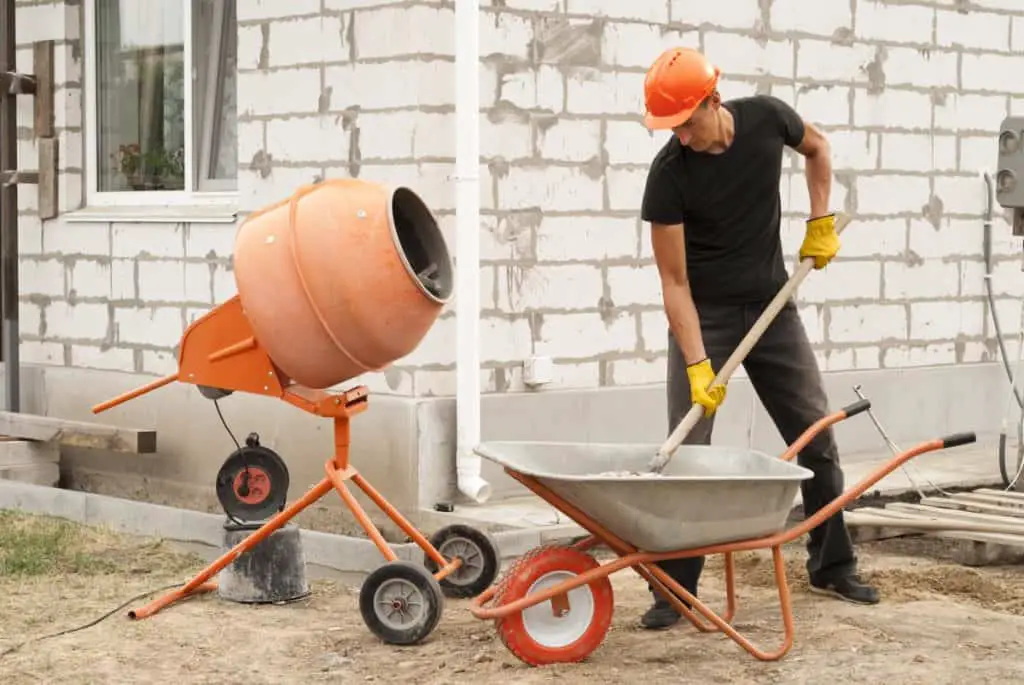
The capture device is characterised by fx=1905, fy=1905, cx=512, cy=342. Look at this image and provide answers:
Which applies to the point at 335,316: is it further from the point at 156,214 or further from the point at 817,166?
the point at 156,214

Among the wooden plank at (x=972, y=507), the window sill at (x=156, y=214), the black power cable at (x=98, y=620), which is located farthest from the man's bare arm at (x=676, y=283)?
the window sill at (x=156, y=214)

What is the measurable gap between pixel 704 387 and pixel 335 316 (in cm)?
127

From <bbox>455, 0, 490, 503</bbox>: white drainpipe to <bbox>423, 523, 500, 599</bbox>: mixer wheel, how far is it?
3.79 feet

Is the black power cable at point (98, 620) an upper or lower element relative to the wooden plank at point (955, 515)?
→ lower

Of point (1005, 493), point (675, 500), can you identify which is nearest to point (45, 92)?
point (1005, 493)

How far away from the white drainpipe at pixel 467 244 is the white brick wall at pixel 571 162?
0.10 m

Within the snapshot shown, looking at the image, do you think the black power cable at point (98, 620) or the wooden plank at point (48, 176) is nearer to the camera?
the black power cable at point (98, 620)

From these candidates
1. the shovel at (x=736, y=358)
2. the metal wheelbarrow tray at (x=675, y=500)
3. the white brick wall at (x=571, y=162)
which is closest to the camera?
the metal wheelbarrow tray at (x=675, y=500)

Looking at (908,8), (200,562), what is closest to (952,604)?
(200,562)

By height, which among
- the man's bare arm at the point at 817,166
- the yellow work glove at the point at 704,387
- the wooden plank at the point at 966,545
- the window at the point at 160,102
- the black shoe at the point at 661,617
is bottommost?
the black shoe at the point at 661,617

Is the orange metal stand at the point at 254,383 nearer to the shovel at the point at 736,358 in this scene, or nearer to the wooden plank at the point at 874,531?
the shovel at the point at 736,358

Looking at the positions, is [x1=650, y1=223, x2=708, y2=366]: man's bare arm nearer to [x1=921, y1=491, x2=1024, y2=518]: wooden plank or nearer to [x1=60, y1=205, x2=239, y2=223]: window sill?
[x1=921, y1=491, x2=1024, y2=518]: wooden plank

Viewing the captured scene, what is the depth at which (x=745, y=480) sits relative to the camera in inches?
229

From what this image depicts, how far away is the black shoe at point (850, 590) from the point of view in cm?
703
